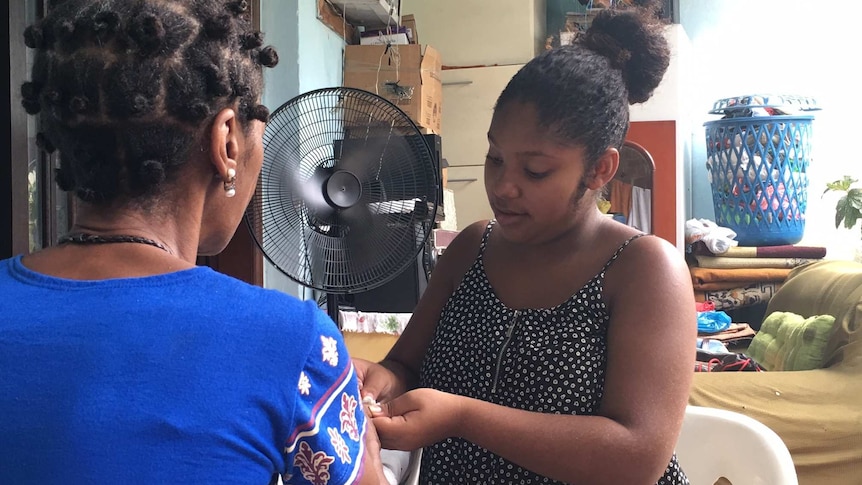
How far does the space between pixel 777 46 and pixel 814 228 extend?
107 centimetres

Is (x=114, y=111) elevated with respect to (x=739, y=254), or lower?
elevated

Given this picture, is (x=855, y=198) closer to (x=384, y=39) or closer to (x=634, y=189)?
(x=634, y=189)

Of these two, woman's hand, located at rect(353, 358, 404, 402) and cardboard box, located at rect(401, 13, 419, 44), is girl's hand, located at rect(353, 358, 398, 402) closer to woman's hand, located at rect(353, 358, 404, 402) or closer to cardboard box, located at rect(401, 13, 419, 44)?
woman's hand, located at rect(353, 358, 404, 402)

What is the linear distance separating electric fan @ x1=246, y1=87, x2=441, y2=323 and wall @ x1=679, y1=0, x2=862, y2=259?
10.3 feet

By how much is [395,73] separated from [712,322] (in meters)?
1.73

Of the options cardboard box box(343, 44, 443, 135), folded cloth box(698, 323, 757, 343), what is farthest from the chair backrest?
cardboard box box(343, 44, 443, 135)

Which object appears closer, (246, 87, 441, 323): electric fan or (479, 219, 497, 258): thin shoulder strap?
(479, 219, 497, 258): thin shoulder strap

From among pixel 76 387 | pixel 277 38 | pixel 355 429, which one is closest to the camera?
pixel 76 387

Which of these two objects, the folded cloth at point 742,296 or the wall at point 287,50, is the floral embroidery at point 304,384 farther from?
the folded cloth at point 742,296

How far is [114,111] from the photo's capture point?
2.05 ft

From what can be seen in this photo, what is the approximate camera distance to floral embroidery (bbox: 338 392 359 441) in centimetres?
65

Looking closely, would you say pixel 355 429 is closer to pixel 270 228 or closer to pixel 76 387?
pixel 76 387

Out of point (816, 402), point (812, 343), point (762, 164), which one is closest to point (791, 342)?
point (812, 343)

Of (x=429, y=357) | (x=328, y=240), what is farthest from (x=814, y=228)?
(x=429, y=357)
